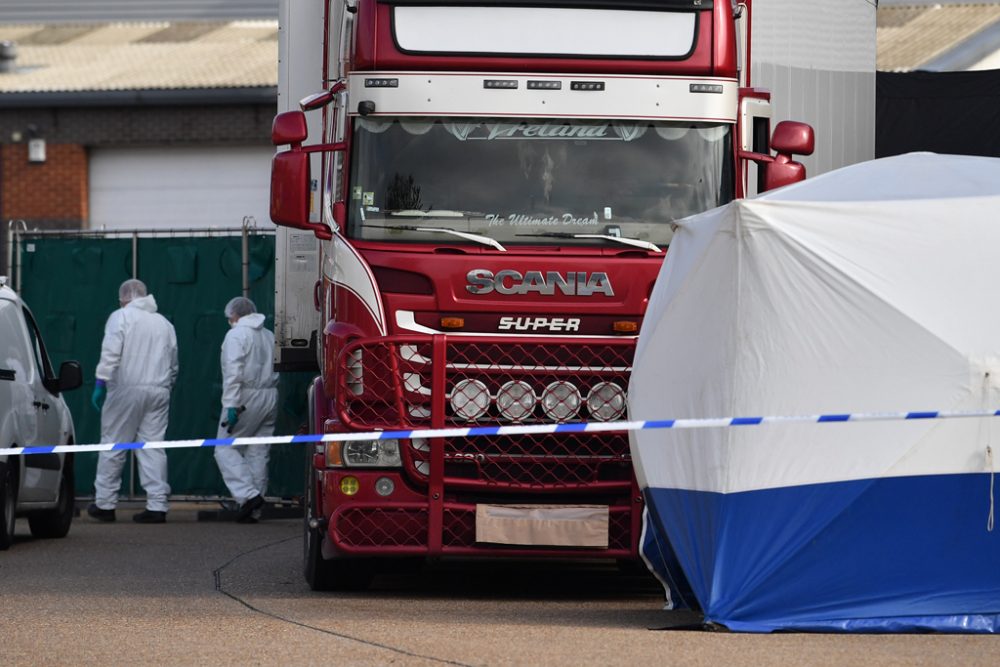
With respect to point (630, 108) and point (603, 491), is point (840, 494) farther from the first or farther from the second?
point (630, 108)

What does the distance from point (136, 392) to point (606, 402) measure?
7808 millimetres

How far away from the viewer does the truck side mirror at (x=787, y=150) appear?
32.2ft

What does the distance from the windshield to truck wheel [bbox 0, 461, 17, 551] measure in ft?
13.8

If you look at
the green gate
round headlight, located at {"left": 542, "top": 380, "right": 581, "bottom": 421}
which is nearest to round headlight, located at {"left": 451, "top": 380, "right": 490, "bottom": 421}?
round headlight, located at {"left": 542, "top": 380, "right": 581, "bottom": 421}

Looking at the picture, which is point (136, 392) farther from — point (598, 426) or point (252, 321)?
point (598, 426)

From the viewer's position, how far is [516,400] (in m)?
9.14

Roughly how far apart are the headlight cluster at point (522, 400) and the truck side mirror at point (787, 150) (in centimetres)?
160

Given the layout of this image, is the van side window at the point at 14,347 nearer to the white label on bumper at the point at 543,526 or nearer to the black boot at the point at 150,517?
the black boot at the point at 150,517

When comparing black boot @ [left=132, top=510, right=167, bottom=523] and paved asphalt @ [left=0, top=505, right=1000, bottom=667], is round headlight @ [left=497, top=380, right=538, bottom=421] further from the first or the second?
black boot @ [left=132, top=510, right=167, bottom=523]

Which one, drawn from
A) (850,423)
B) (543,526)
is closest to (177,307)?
(543,526)

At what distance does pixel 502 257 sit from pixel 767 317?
5.10ft

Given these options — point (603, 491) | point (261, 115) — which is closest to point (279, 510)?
point (603, 491)

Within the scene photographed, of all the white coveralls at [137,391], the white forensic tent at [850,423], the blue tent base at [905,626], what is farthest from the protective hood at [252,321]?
the blue tent base at [905,626]

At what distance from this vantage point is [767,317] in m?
8.20
